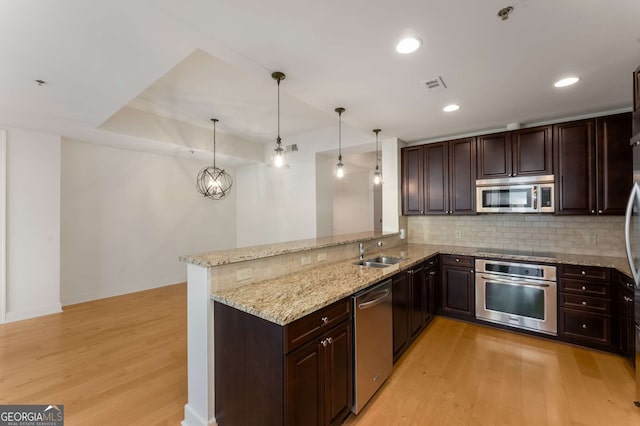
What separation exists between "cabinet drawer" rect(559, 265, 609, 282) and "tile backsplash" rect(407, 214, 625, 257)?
670 millimetres

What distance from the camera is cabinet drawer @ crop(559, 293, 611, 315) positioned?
277 cm

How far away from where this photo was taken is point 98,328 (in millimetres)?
3393

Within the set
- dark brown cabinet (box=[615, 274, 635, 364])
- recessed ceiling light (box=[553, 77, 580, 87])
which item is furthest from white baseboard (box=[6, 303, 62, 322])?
dark brown cabinet (box=[615, 274, 635, 364])

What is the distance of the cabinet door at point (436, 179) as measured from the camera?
3.97 metres

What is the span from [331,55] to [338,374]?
2262 millimetres

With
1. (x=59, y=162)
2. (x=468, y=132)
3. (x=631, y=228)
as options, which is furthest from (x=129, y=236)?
(x=631, y=228)

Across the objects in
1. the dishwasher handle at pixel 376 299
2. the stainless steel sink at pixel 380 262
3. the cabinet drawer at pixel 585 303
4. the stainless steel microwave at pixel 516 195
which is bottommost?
the cabinet drawer at pixel 585 303

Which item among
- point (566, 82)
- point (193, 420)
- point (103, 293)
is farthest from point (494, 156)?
point (103, 293)

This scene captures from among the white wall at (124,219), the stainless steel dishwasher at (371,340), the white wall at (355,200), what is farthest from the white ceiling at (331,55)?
the white wall at (355,200)

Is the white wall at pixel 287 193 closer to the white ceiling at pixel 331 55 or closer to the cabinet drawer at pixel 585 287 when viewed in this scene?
the white ceiling at pixel 331 55

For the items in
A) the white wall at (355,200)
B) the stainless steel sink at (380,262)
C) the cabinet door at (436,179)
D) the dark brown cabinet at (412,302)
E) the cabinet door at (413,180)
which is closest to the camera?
the dark brown cabinet at (412,302)

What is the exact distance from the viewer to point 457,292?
3574 millimetres

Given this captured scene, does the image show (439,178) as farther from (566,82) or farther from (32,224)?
(32,224)

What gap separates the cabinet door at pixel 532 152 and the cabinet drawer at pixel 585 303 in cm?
143
